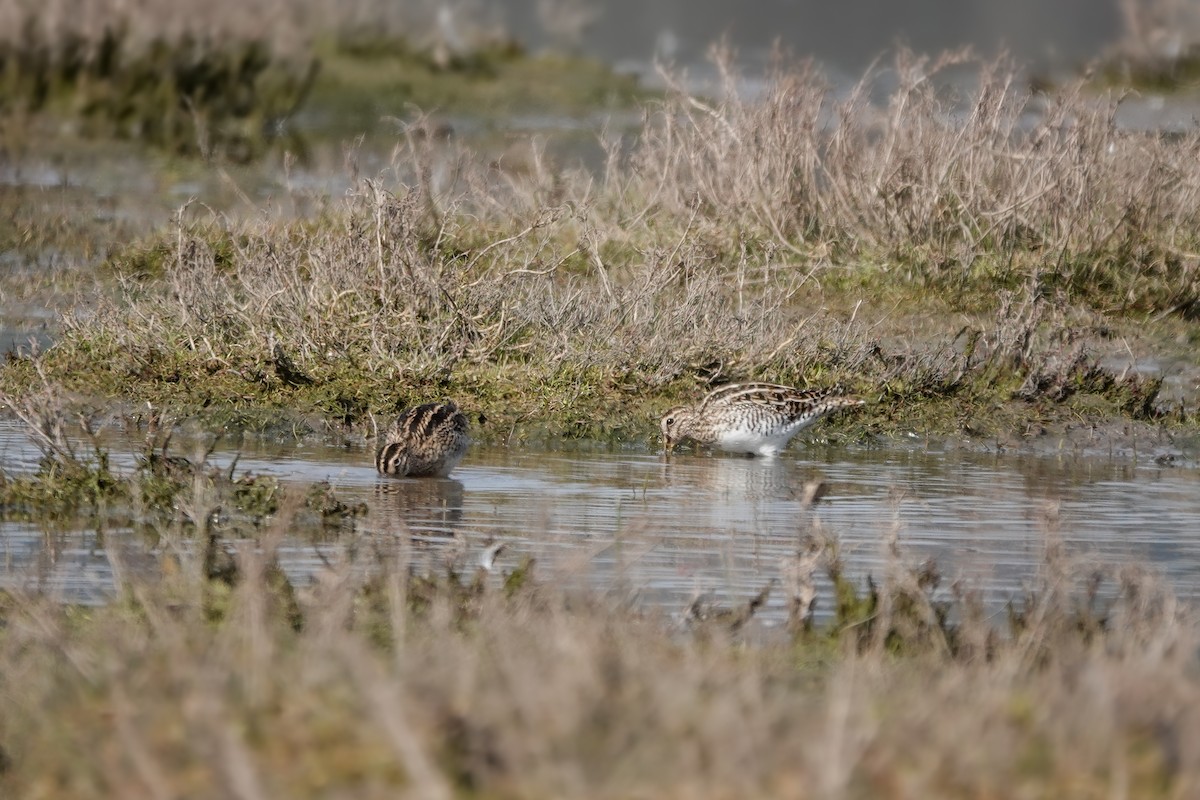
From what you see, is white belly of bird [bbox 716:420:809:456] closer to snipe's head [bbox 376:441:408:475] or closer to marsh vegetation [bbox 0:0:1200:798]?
marsh vegetation [bbox 0:0:1200:798]

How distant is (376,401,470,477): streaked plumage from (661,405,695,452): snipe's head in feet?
4.99

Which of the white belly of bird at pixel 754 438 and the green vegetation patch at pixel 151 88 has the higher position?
the green vegetation patch at pixel 151 88

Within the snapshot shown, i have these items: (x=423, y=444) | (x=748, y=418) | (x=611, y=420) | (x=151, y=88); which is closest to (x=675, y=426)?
(x=748, y=418)

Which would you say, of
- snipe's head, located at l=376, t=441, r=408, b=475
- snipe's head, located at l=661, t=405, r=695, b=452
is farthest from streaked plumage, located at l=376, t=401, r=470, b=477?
snipe's head, located at l=661, t=405, r=695, b=452

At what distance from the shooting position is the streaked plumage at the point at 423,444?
1102cm

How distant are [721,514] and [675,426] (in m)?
2.11

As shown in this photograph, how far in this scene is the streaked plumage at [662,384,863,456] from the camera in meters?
12.4

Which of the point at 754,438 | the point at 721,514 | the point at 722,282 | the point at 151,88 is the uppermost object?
the point at 151,88

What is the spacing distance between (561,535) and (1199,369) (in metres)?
7.82

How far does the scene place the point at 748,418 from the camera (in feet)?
40.9

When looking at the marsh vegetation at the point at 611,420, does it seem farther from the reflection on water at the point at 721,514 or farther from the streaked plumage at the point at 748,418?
the streaked plumage at the point at 748,418

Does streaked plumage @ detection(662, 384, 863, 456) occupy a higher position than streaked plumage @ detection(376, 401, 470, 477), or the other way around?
streaked plumage @ detection(662, 384, 863, 456)

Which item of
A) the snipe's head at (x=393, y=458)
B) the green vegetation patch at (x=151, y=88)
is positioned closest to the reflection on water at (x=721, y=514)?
the snipe's head at (x=393, y=458)

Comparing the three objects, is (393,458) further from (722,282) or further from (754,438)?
(722,282)
